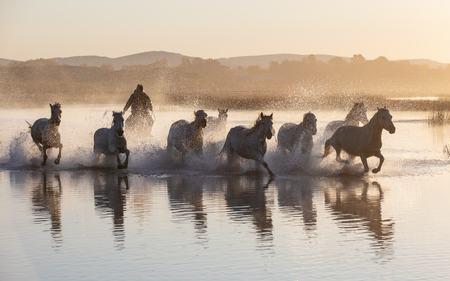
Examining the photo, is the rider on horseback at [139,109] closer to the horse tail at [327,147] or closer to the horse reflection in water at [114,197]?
the horse reflection in water at [114,197]

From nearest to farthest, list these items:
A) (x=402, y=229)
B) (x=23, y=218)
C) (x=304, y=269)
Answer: (x=304, y=269), (x=402, y=229), (x=23, y=218)

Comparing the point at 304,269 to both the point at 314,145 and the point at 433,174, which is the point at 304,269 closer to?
the point at 433,174

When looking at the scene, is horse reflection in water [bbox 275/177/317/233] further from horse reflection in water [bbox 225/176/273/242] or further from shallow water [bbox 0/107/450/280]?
horse reflection in water [bbox 225/176/273/242]

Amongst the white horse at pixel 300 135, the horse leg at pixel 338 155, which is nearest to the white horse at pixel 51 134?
the white horse at pixel 300 135

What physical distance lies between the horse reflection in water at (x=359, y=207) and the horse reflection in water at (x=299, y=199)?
1.18 ft

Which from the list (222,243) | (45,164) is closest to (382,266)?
(222,243)

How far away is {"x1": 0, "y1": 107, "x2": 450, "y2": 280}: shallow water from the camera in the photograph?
45.9ft

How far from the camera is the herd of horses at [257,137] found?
25781 mm

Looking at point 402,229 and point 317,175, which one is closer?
point 402,229

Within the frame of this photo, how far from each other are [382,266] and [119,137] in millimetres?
14726

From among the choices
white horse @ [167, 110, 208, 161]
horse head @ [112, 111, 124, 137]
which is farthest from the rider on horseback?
horse head @ [112, 111, 124, 137]

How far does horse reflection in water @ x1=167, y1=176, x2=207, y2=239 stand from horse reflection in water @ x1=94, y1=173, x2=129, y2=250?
3.02ft

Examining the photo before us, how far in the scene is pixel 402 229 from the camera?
55.5ft

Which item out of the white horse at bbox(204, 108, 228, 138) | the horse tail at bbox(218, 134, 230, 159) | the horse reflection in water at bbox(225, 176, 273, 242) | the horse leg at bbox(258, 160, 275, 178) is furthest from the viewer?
the white horse at bbox(204, 108, 228, 138)
